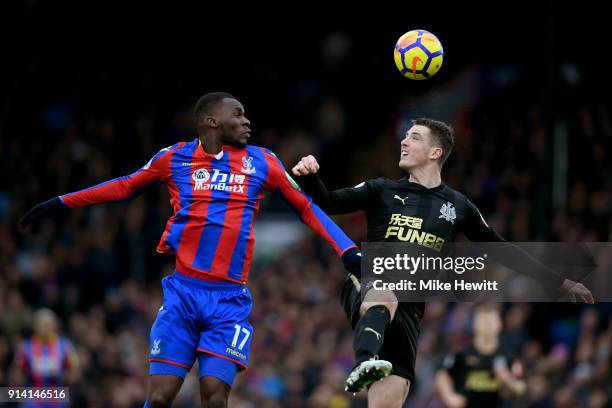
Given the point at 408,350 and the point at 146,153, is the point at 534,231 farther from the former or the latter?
the point at 408,350

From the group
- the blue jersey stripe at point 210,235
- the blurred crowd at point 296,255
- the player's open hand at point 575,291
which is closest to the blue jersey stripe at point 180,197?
the blue jersey stripe at point 210,235

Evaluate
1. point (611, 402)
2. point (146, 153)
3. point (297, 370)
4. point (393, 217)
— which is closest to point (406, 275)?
point (393, 217)

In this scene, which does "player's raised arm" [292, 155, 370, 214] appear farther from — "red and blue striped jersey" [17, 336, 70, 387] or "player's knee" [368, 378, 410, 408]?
"red and blue striped jersey" [17, 336, 70, 387]

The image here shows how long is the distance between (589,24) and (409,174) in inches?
417

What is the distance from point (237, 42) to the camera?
67.3 ft

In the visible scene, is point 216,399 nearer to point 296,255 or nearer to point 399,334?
point 399,334

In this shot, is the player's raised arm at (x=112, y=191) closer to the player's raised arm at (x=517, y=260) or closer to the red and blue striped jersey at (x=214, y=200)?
the red and blue striped jersey at (x=214, y=200)

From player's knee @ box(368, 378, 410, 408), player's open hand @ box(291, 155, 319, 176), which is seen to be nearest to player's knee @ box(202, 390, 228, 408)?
player's knee @ box(368, 378, 410, 408)

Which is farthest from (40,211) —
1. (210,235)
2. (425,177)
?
(425,177)

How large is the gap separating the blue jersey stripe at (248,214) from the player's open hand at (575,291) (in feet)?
7.50

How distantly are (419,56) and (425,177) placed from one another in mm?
1048

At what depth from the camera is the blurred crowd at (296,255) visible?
15.0 metres

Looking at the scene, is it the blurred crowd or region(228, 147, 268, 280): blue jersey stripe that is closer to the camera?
region(228, 147, 268, 280): blue jersey stripe

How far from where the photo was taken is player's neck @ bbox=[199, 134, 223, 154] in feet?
28.0
